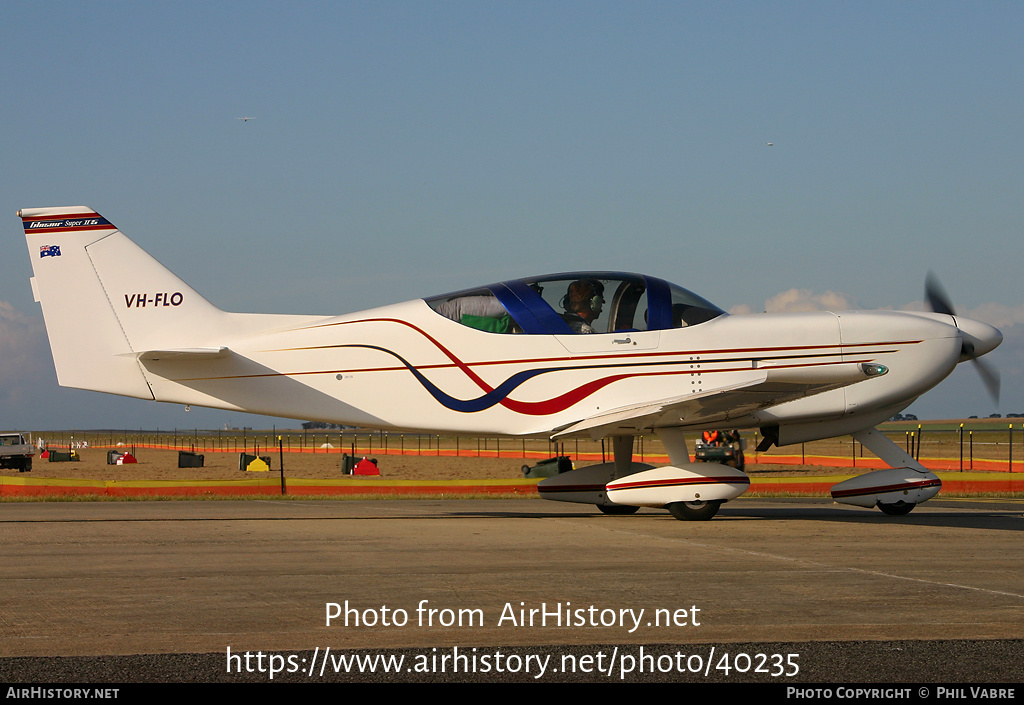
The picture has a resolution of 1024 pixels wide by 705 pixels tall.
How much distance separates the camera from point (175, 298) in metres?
12.4

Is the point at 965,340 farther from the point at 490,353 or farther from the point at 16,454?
the point at 16,454

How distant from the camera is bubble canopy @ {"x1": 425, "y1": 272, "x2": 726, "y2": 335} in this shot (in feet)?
38.9

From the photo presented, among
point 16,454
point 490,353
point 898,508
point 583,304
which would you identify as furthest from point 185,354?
point 16,454

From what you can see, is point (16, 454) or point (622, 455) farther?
point (16, 454)

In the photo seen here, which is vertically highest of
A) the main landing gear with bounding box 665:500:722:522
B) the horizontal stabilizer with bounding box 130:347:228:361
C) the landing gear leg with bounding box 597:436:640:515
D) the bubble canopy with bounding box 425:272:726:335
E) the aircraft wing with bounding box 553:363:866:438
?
the bubble canopy with bounding box 425:272:726:335

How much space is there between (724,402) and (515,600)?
5602 mm

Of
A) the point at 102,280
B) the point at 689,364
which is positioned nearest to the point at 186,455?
the point at 102,280

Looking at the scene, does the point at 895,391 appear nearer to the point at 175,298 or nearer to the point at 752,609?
the point at 752,609

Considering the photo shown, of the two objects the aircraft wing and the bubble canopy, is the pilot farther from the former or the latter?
the aircraft wing

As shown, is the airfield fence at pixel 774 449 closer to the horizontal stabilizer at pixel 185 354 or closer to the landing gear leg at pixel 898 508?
the landing gear leg at pixel 898 508

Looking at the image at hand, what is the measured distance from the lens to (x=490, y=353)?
11945 millimetres

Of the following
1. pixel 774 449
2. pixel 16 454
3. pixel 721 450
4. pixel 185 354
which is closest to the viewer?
pixel 185 354

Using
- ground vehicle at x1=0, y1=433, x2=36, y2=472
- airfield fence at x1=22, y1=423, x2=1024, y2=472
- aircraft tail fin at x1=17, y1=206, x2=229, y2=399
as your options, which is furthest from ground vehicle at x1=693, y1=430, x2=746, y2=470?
ground vehicle at x1=0, y1=433, x2=36, y2=472

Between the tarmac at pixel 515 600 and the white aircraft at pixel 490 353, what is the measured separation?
1484 mm
